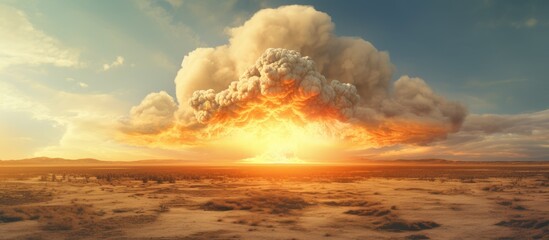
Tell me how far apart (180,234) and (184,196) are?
1645 cm

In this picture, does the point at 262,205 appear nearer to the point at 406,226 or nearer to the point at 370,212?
the point at 370,212

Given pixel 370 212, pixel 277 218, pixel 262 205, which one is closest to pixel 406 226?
pixel 370 212

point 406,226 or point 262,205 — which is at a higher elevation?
point 262,205

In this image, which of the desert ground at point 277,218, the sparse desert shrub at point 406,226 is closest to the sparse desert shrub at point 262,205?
the desert ground at point 277,218

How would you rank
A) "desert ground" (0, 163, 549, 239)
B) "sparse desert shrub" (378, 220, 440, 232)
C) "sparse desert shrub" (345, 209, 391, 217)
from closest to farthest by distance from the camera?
"desert ground" (0, 163, 549, 239) → "sparse desert shrub" (378, 220, 440, 232) → "sparse desert shrub" (345, 209, 391, 217)

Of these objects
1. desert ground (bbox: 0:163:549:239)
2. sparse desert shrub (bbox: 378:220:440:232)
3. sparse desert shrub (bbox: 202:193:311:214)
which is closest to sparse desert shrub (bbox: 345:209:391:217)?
desert ground (bbox: 0:163:549:239)

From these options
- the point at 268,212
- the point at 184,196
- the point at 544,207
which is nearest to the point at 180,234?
the point at 268,212

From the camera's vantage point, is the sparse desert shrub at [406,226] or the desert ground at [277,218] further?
the sparse desert shrub at [406,226]

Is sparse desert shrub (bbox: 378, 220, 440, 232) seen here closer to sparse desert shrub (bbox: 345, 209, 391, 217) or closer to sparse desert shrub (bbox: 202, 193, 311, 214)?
sparse desert shrub (bbox: 345, 209, 391, 217)

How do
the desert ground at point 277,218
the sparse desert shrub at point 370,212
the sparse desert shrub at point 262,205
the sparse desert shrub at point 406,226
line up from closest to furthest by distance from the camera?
1. the desert ground at point 277,218
2. the sparse desert shrub at point 406,226
3. the sparse desert shrub at point 370,212
4. the sparse desert shrub at point 262,205

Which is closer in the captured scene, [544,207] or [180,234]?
[180,234]

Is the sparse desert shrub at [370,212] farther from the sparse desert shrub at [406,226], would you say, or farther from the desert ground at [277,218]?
the sparse desert shrub at [406,226]

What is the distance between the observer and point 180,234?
18359 millimetres

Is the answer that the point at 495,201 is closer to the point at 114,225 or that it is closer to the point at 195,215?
the point at 195,215
